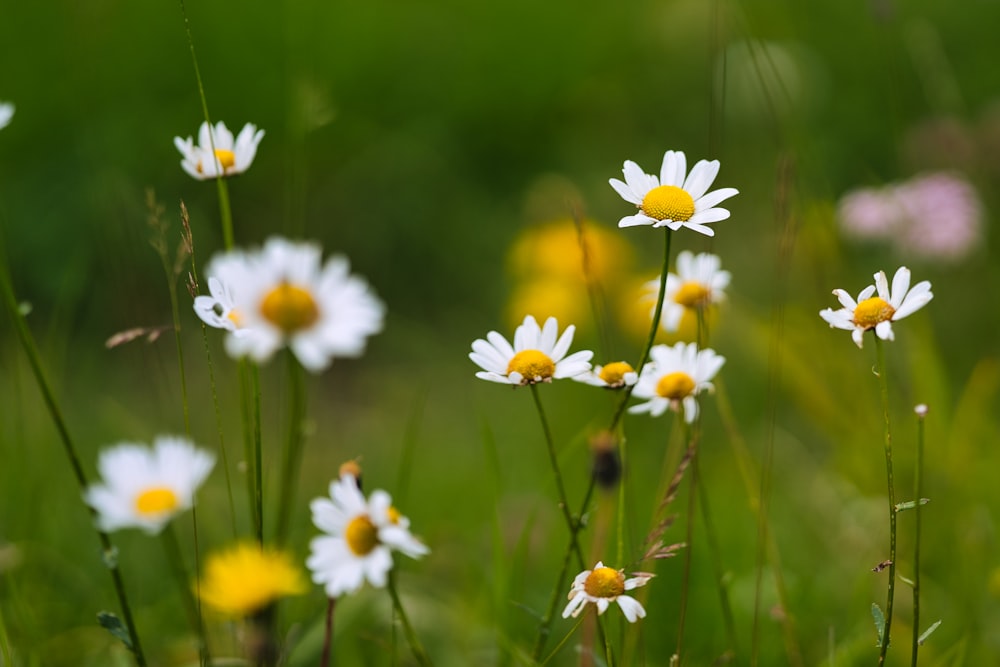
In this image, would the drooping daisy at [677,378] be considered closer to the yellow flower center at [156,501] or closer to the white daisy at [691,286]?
the white daisy at [691,286]

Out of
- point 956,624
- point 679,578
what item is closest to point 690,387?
point 679,578

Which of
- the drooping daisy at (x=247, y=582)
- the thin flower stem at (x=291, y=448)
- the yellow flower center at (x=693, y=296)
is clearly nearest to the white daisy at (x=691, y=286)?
the yellow flower center at (x=693, y=296)

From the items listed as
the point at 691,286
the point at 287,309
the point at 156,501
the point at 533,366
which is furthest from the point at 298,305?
the point at 691,286

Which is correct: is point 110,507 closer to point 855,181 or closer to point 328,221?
point 328,221

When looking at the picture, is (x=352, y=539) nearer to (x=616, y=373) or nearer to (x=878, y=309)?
(x=616, y=373)

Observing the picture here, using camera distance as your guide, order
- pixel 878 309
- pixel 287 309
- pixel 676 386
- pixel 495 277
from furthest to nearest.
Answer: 1. pixel 495 277
2. pixel 676 386
3. pixel 878 309
4. pixel 287 309
